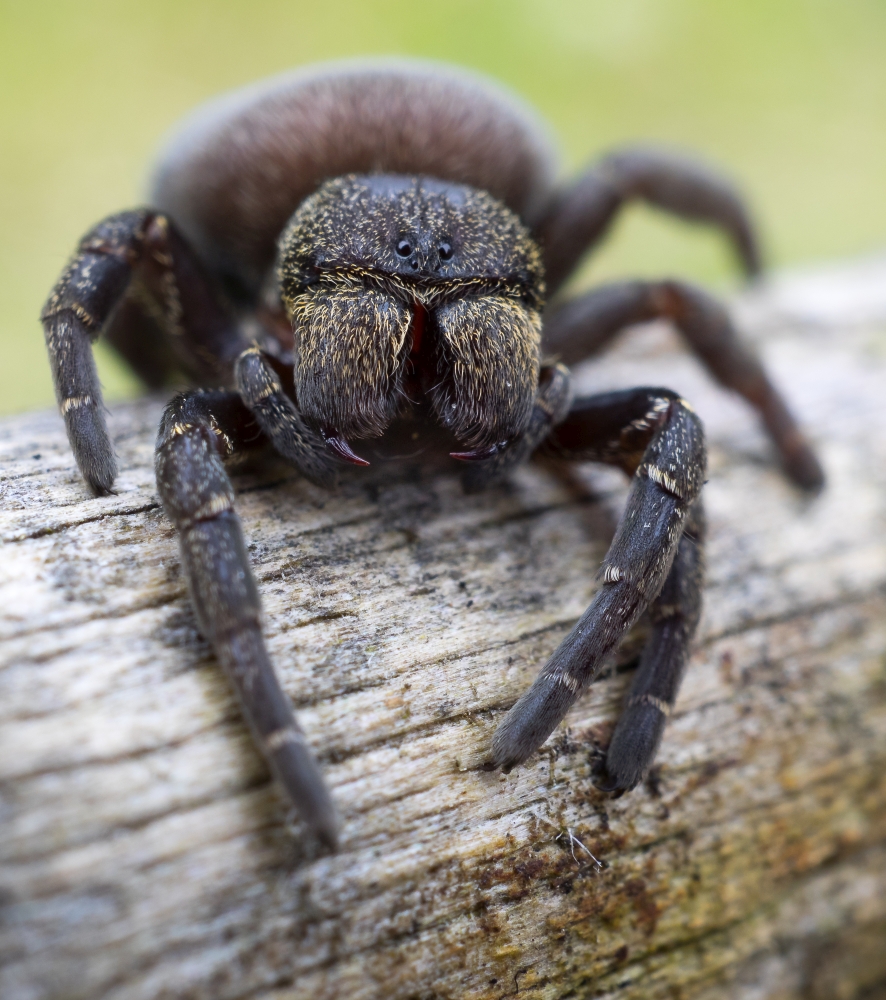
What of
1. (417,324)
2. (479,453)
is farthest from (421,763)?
(417,324)

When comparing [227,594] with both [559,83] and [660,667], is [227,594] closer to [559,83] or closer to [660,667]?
[660,667]

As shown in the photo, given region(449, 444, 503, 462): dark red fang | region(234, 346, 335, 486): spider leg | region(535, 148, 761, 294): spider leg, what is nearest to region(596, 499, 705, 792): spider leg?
region(449, 444, 503, 462): dark red fang

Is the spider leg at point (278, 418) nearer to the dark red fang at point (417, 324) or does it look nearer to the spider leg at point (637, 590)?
the dark red fang at point (417, 324)

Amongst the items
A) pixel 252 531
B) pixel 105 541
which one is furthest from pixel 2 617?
pixel 252 531

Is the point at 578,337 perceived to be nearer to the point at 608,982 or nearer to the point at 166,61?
the point at 608,982

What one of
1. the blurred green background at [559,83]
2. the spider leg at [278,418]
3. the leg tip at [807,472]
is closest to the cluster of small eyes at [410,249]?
the spider leg at [278,418]

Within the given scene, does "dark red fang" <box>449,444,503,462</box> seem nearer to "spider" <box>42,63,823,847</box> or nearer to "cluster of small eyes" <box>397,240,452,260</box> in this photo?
"spider" <box>42,63,823,847</box>
